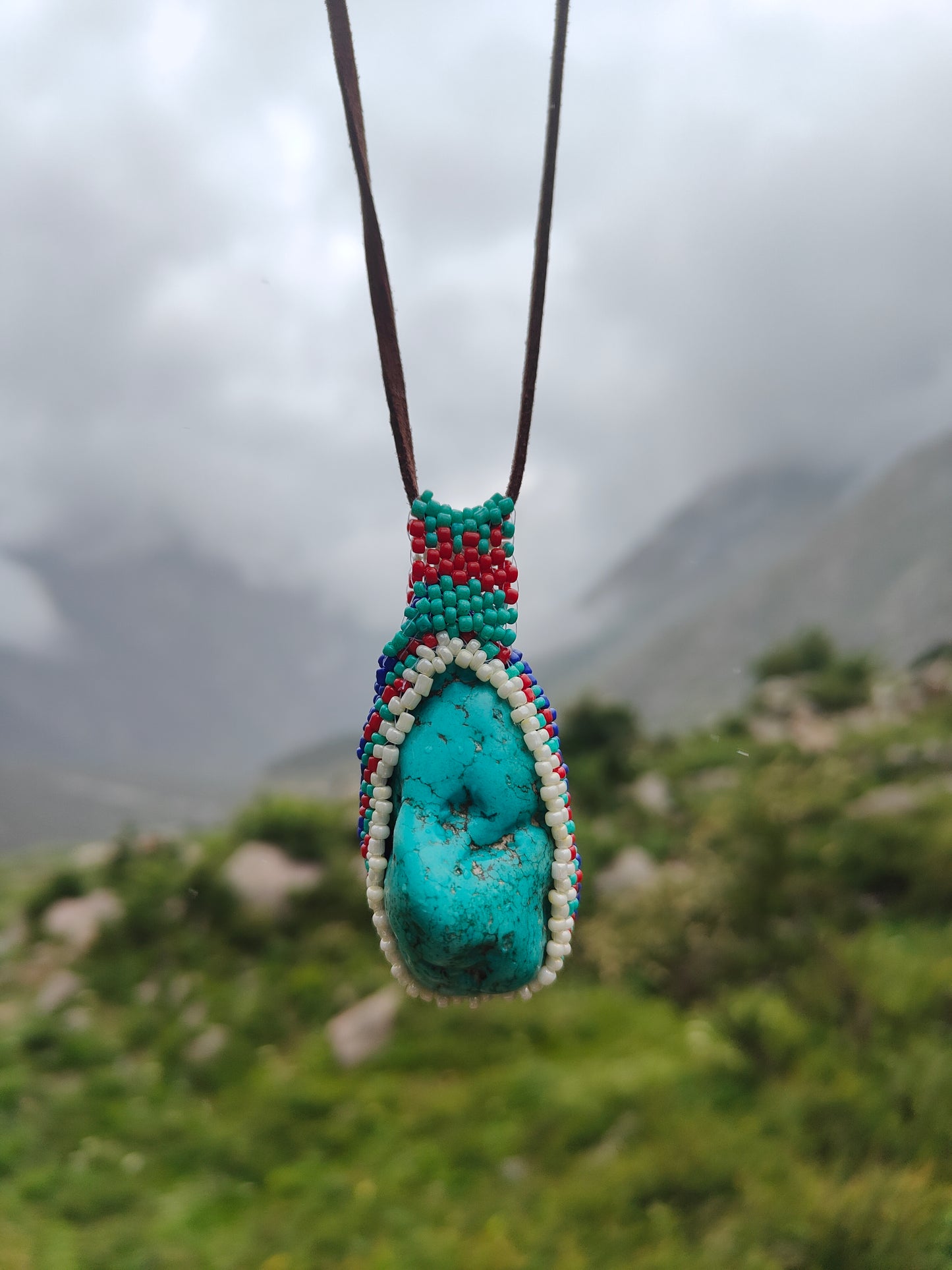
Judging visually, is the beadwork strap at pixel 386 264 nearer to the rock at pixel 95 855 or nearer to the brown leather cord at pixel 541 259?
the brown leather cord at pixel 541 259

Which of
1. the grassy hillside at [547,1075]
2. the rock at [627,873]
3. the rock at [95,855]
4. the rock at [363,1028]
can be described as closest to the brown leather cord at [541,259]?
the grassy hillside at [547,1075]

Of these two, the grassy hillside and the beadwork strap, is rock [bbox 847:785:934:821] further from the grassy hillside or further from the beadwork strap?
the beadwork strap

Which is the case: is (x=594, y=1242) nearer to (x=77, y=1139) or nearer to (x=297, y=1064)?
(x=297, y=1064)

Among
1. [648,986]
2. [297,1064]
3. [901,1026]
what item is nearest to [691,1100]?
[901,1026]

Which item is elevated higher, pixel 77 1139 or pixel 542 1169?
pixel 77 1139

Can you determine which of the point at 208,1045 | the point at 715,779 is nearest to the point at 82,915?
the point at 208,1045

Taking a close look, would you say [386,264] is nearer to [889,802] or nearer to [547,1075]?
[547,1075]
